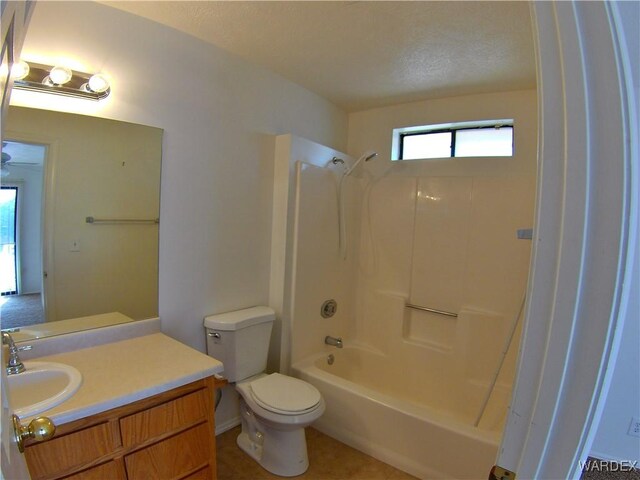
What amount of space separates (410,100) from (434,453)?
98.9 inches

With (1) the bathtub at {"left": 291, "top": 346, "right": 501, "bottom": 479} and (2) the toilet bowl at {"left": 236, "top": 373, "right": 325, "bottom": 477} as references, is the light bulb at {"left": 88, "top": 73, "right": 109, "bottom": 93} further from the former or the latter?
(1) the bathtub at {"left": 291, "top": 346, "right": 501, "bottom": 479}

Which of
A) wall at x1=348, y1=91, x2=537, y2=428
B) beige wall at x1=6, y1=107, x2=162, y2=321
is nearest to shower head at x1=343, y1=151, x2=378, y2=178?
wall at x1=348, y1=91, x2=537, y2=428

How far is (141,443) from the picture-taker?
133 cm

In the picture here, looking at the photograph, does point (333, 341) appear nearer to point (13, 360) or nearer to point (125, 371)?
point (125, 371)

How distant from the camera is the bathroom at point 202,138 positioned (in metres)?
1.65

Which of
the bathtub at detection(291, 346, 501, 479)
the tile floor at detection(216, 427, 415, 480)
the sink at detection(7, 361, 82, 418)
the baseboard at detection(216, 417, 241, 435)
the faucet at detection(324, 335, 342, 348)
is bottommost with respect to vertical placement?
the tile floor at detection(216, 427, 415, 480)

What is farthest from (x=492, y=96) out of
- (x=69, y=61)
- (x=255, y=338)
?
(x=69, y=61)

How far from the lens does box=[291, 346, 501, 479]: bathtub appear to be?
1787 millimetres

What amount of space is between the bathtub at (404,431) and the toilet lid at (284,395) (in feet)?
1.05

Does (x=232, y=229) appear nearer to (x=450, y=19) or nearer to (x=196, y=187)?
(x=196, y=187)

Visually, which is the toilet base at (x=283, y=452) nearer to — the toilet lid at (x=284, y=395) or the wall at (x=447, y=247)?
the toilet lid at (x=284, y=395)

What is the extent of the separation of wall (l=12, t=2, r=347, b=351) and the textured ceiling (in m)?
0.14

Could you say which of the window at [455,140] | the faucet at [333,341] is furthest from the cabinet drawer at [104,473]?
the window at [455,140]

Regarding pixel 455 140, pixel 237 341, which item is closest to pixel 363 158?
pixel 455 140
